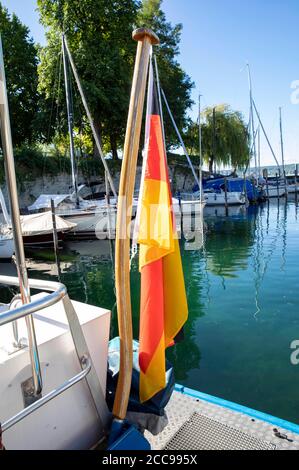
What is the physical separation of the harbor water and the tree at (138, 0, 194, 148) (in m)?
20.0

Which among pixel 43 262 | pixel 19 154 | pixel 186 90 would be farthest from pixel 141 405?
pixel 186 90

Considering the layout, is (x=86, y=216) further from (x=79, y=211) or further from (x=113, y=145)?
(x=113, y=145)

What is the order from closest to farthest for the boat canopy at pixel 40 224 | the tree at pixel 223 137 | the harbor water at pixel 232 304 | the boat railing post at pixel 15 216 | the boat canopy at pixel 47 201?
the boat railing post at pixel 15 216 → the harbor water at pixel 232 304 → the boat canopy at pixel 40 224 → the boat canopy at pixel 47 201 → the tree at pixel 223 137

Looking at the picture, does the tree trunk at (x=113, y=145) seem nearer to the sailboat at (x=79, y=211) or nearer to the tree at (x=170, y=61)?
the tree at (x=170, y=61)

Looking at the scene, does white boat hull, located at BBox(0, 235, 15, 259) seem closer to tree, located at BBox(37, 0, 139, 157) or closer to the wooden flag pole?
the wooden flag pole

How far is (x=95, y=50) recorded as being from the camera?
2697 cm

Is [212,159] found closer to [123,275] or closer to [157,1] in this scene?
[157,1]

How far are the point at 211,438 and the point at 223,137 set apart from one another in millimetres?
39111

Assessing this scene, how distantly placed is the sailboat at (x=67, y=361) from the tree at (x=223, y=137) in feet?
123

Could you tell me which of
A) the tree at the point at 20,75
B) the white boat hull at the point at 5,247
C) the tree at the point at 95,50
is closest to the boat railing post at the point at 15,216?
the white boat hull at the point at 5,247

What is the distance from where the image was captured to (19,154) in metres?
27.0

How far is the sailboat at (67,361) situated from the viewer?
176 cm

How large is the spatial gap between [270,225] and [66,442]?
2085 centimetres

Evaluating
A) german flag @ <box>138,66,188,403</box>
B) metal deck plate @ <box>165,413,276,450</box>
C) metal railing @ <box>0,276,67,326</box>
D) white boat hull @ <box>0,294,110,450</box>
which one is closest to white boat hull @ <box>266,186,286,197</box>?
metal deck plate @ <box>165,413,276,450</box>
